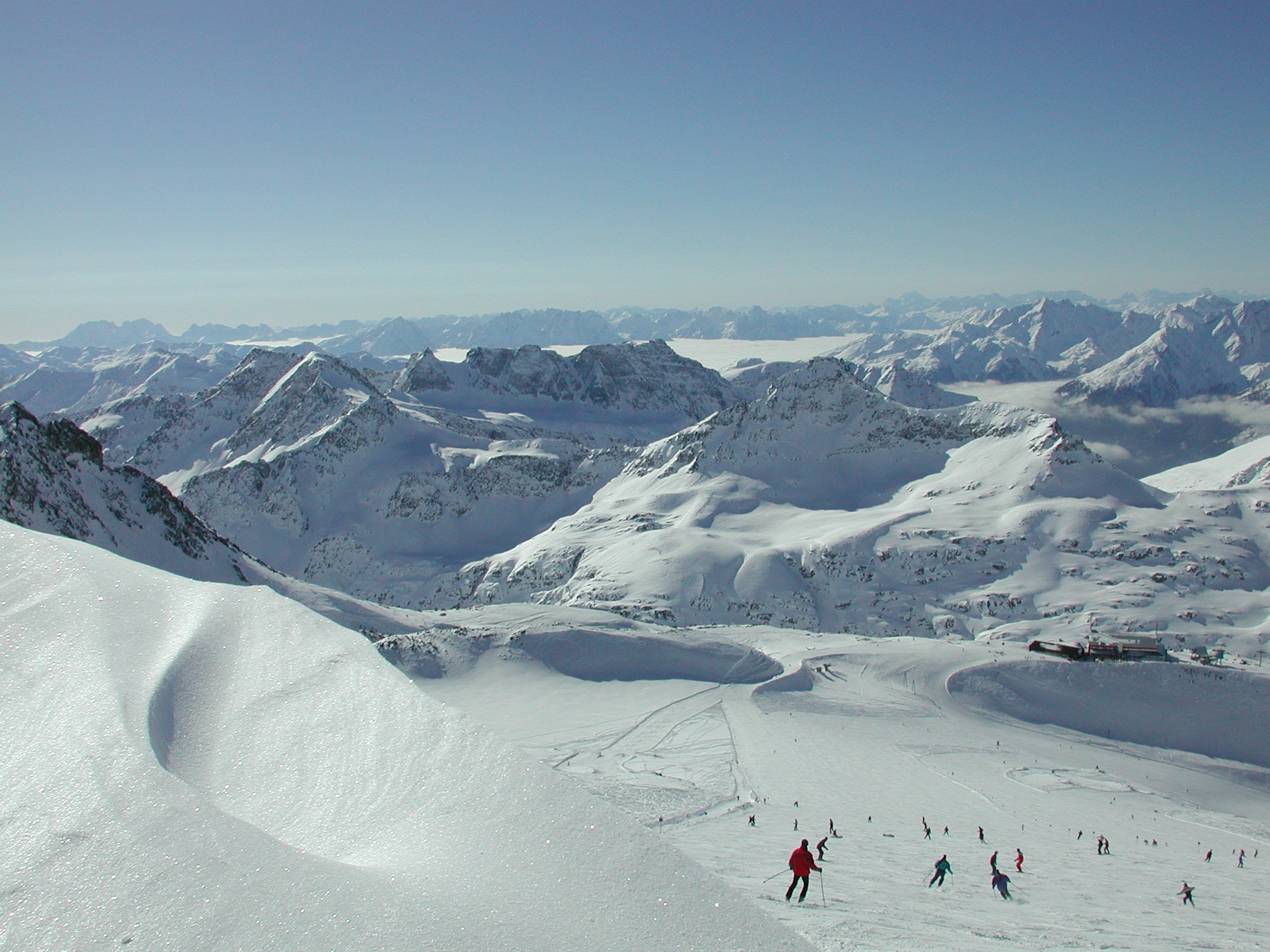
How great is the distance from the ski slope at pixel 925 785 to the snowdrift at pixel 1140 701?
212mm

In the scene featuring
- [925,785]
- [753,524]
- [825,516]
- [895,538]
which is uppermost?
[925,785]

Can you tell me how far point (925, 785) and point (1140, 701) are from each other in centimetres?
3483

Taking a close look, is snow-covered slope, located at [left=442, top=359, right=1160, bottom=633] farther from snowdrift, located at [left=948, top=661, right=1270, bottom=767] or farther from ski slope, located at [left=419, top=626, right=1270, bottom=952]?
snowdrift, located at [left=948, top=661, right=1270, bottom=767]

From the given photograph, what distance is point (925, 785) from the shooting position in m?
39.3

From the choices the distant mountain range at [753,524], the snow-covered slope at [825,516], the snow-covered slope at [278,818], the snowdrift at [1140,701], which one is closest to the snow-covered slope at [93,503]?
the distant mountain range at [753,524]

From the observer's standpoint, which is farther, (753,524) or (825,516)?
(825,516)

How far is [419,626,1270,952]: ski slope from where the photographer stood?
17.4 metres

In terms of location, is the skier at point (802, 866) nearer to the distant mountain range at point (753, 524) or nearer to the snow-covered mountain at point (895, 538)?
the distant mountain range at point (753, 524)

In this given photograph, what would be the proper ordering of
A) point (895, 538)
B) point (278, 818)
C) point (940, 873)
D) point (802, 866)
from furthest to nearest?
point (895, 538), point (940, 873), point (802, 866), point (278, 818)

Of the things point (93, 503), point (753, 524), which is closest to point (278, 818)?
point (93, 503)

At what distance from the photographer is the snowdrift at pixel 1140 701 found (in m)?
58.8

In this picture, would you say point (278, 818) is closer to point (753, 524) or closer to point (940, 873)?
point (940, 873)

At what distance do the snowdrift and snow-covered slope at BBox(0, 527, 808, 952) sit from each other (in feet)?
206

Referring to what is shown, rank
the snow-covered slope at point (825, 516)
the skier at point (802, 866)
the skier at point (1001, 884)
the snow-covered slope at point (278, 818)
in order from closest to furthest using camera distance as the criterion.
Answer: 1. the snow-covered slope at point (278, 818)
2. the skier at point (802, 866)
3. the skier at point (1001, 884)
4. the snow-covered slope at point (825, 516)
